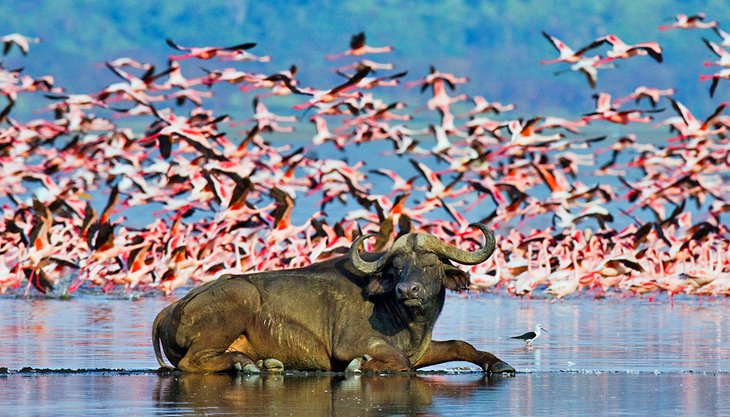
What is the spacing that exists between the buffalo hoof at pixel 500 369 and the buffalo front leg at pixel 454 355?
45 millimetres

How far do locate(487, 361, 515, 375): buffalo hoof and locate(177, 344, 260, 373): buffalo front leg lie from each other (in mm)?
1879

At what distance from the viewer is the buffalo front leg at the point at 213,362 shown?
14320 mm

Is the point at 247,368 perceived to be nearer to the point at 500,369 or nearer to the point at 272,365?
the point at 272,365

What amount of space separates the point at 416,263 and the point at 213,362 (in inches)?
71.5

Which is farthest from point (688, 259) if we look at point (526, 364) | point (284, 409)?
point (284, 409)

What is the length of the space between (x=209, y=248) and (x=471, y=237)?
21.3 feet

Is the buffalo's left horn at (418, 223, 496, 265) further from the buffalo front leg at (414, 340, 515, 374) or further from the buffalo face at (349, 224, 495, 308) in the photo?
the buffalo front leg at (414, 340, 515, 374)

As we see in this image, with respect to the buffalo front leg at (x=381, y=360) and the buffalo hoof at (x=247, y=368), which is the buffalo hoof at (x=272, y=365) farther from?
the buffalo front leg at (x=381, y=360)

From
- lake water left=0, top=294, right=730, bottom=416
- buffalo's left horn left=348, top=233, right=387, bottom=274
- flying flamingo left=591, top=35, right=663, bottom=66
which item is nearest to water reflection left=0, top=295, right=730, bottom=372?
lake water left=0, top=294, right=730, bottom=416

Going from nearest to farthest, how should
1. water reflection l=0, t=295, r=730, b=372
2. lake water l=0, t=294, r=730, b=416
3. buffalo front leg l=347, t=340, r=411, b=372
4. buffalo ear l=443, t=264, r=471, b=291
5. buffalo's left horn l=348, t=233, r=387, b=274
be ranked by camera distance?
1. lake water l=0, t=294, r=730, b=416
2. buffalo front leg l=347, t=340, r=411, b=372
3. buffalo's left horn l=348, t=233, r=387, b=274
4. buffalo ear l=443, t=264, r=471, b=291
5. water reflection l=0, t=295, r=730, b=372

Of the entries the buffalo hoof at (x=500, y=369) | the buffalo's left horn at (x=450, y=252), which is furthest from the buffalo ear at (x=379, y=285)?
the buffalo hoof at (x=500, y=369)

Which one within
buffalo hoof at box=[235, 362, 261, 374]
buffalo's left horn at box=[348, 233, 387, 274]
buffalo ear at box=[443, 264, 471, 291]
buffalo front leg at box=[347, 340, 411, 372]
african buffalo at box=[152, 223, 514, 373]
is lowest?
buffalo hoof at box=[235, 362, 261, 374]

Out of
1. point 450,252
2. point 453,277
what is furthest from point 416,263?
point 453,277

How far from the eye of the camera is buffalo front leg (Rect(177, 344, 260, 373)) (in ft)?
47.0
